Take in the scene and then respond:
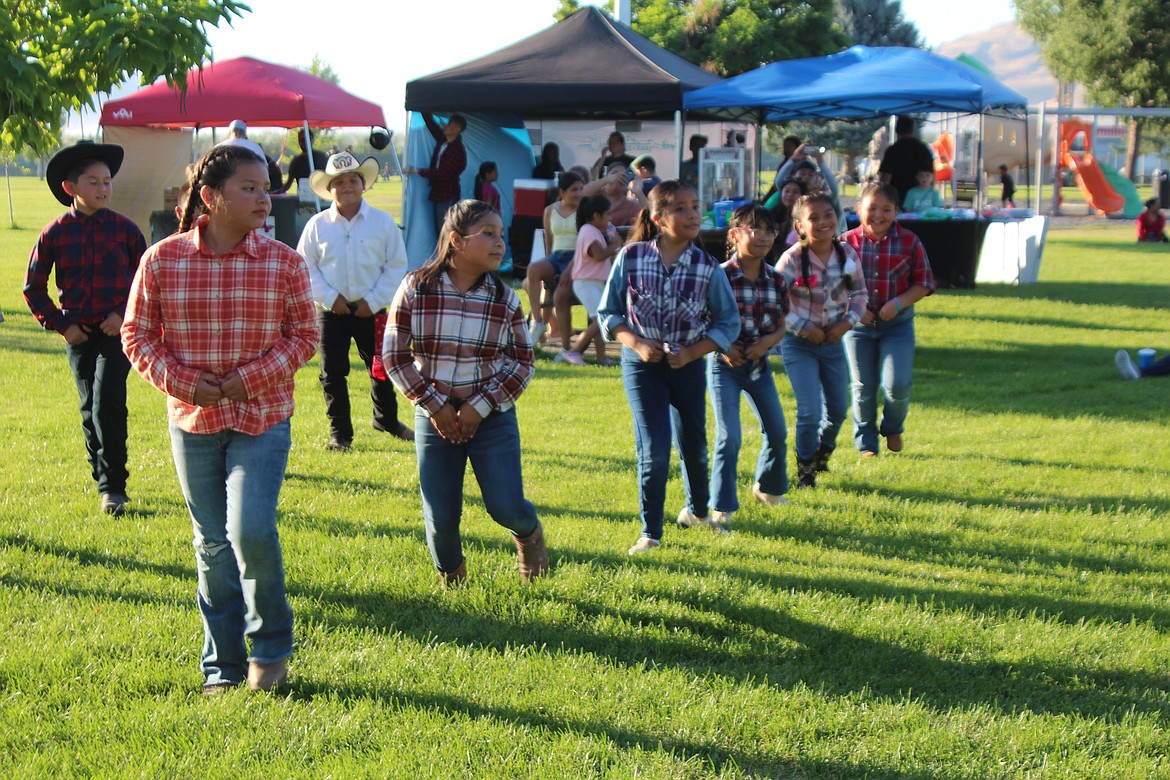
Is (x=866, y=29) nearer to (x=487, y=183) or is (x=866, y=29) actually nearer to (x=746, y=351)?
(x=487, y=183)

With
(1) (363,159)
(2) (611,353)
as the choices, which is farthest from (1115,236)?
(1) (363,159)

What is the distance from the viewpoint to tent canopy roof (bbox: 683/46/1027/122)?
14398 millimetres

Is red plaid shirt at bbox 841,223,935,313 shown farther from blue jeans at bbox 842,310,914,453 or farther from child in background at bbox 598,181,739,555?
child in background at bbox 598,181,739,555

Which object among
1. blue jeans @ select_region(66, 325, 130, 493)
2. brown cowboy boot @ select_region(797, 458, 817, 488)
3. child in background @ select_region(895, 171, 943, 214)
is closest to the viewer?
blue jeans @ select_region(66, 325, 130, 493)

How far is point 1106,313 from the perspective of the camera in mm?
16188

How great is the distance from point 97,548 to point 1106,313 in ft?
46.4

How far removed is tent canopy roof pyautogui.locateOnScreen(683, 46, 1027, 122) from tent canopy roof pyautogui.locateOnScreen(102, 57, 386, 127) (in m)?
6.19

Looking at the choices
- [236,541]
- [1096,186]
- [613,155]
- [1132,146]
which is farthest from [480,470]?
[1132,146]

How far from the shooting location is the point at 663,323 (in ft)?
19.2

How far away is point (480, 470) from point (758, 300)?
2.14m

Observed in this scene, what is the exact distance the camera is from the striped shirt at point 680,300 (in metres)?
5.83

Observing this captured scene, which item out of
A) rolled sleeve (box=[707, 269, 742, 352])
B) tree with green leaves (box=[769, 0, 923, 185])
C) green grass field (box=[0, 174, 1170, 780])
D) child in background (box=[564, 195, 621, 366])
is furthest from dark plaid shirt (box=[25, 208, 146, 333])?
tree with green leaves (box=[769, 0, 923, 185])

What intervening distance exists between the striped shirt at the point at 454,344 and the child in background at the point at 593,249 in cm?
577

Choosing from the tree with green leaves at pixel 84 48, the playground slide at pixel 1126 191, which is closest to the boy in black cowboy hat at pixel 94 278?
the tree with green leaves at pixel 84 48
